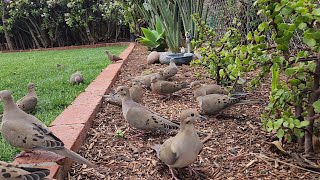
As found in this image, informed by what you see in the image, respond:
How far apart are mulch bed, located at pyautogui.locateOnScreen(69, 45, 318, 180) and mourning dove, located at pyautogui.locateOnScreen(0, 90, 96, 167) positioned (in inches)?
9.3

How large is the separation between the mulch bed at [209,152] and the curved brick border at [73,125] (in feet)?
0.31

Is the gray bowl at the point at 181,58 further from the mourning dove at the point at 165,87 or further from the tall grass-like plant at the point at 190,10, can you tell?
the mourning dove at the point at 165,87

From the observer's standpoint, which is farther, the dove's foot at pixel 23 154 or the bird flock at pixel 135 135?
the dove's foot at pixel 23 154

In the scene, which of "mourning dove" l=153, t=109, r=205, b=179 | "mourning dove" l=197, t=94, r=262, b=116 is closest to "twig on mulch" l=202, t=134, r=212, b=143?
"mourning dove" l=197, t=94, r=262, b=116

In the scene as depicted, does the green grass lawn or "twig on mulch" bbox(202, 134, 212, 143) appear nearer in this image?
"twig on mulch" bbox(202, 134, 212, 143)

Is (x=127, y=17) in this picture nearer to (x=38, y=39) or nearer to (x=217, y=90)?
(x=38, y=39)

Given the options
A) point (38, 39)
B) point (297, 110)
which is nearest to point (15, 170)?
point (297, 110)

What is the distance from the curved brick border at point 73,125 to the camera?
2.61m

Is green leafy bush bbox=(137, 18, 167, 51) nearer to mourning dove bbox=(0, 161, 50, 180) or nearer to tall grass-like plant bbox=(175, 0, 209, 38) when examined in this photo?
tall grass-like plant bbox=(175, 0, 209, 38)

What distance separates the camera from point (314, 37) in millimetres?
1936

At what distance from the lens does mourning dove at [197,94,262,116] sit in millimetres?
3553

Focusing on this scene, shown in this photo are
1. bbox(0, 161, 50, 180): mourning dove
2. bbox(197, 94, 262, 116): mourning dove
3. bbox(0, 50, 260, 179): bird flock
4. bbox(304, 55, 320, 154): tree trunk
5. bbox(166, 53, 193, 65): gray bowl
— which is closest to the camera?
bbox(0, 161, 50, 180): mourning dove

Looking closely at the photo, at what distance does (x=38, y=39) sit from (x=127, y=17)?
556 centimetres

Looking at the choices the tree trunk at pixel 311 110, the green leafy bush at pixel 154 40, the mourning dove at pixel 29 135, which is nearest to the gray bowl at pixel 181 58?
the green leafy bush at pixel 154 40
